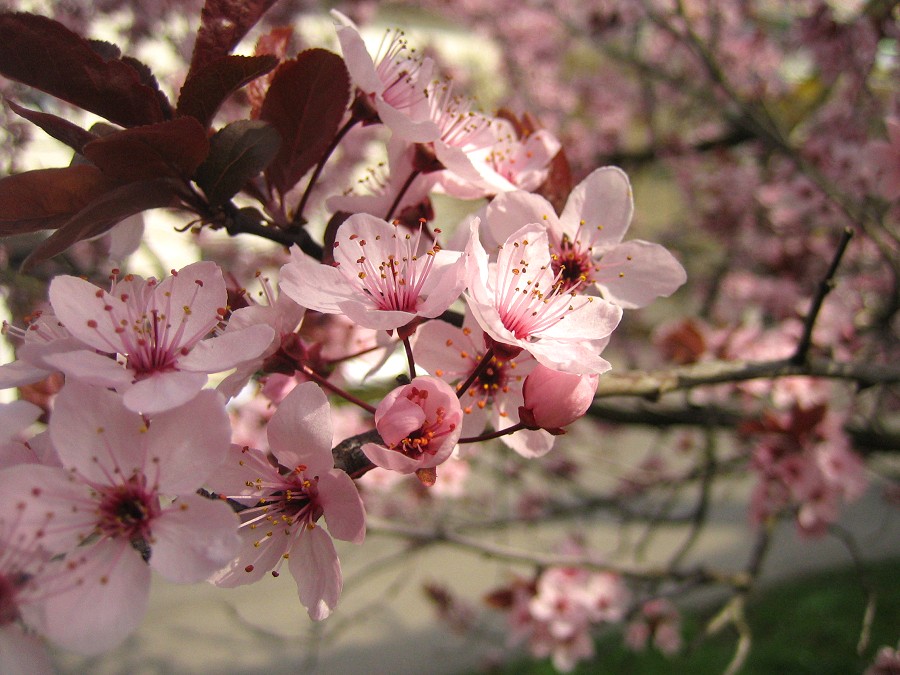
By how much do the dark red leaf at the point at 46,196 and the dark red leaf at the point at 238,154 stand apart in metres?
0.11

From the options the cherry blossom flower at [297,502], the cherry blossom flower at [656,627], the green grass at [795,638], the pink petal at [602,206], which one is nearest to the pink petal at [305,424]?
the cherry blossom flower at [297,502]

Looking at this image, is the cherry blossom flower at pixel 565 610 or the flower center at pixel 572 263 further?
the cherry blossom flower at pixel 565 610

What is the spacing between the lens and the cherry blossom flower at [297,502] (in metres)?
0.64

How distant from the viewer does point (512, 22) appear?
519 centimetres

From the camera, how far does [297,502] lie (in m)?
0.70

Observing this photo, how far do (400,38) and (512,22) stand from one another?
15.9 feet

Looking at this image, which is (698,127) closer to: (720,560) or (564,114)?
(564,114)

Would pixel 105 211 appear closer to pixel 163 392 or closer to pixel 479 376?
pixel 163 392

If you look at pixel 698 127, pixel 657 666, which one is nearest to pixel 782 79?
pixel 698 127

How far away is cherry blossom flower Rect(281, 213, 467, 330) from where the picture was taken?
63cm

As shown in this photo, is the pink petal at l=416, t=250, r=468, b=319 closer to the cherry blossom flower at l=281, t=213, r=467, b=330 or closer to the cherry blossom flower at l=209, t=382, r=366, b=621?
the cherry blossom flower at l=281, t=213, r=467, b=330

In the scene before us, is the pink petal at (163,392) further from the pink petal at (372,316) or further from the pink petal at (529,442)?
the pink petal at (529,442)

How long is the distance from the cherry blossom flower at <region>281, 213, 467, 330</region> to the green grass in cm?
318

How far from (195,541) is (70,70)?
50 centimetres
